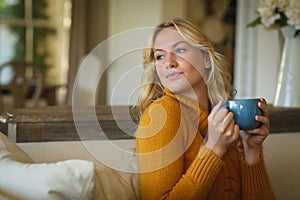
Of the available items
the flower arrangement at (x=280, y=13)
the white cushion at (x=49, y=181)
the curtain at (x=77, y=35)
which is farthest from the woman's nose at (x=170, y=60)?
the curtain at (x=77, y=35)

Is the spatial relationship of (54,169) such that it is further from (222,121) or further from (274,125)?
(274,125)

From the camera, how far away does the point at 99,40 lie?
5.39 m

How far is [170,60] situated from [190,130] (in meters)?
0.17

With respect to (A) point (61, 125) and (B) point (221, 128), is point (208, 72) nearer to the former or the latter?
(B) point (221, 128)

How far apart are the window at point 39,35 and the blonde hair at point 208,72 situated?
497cm

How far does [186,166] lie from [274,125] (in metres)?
0.57

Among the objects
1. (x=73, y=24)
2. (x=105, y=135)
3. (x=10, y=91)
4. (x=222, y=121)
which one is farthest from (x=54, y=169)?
(x=73, y=24)

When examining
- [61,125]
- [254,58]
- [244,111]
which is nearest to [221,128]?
[244,111]

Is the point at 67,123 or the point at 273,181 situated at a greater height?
the point at 67,123

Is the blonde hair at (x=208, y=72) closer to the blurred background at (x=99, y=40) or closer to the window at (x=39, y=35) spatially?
the blurred background at (x=99, y=40)

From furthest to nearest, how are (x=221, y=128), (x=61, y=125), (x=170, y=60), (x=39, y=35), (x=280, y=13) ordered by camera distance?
1. (x=39, y=35)
2. (x=280, y=13)
3. (x=61, y=125)
4. (x=170, y=60)
5. (x=221, y=128)

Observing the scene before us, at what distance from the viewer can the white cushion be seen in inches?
33.1

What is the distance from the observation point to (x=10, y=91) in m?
4.38

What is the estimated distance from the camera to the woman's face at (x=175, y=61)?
1.10 metres
